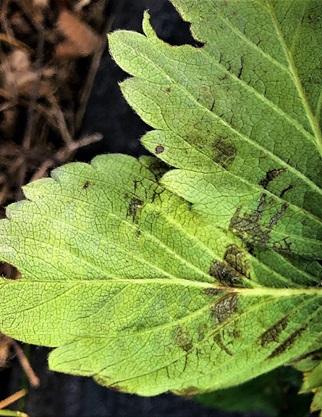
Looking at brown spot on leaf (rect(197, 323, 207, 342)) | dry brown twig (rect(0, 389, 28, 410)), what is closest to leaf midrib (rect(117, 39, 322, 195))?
brown spot on leaf (rect(197, 323, 207, 342))

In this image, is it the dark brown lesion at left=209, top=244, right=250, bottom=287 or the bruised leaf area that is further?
the bruised leaf area

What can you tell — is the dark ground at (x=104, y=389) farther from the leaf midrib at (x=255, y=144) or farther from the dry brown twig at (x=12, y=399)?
the leaf midrib at (x=255, y=144)

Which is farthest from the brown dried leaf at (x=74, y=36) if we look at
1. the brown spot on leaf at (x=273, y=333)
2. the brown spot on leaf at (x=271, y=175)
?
the brown spot on leaf at (x=273, y=333)

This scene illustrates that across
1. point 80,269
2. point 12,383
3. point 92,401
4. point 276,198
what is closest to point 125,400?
point 92,401

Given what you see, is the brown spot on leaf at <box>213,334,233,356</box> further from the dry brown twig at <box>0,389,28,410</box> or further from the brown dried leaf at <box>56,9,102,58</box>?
the brown dried leaf at <box>56,9,102,58</box>

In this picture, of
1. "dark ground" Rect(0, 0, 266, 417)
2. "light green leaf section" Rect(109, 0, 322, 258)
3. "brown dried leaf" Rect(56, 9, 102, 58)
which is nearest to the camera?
"light green leaf section" Rect(109, 0, 322, 258)

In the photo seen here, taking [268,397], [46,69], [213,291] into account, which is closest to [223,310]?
[213,291]
